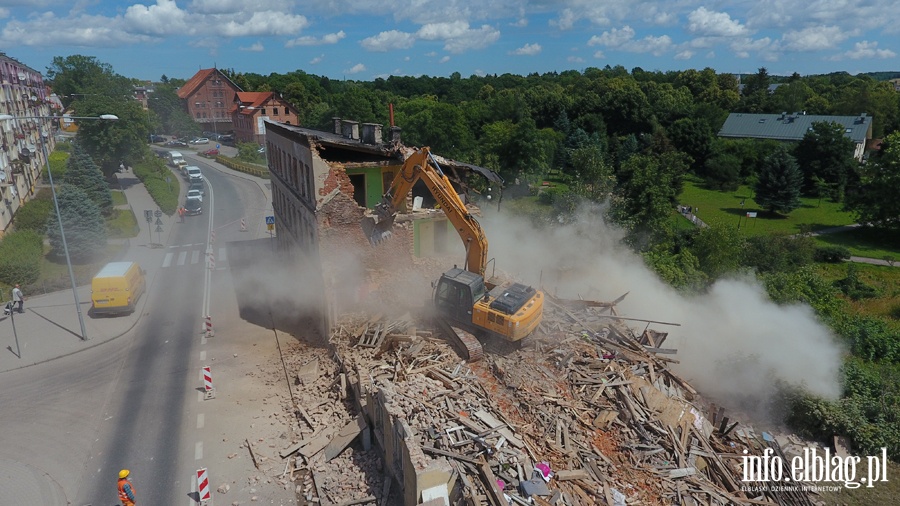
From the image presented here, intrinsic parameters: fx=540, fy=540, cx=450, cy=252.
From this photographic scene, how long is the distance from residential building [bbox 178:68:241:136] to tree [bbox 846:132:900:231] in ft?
279

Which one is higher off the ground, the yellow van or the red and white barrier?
the yellow van

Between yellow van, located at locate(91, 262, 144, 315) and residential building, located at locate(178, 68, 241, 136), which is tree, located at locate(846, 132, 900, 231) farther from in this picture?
residential building, located at locate(178, 68, 241, 136)

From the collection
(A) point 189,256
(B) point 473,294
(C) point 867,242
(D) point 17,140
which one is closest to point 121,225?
(A) point 189,256

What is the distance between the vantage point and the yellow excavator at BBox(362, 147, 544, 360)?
54.5 ft

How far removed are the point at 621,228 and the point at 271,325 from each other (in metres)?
22.6

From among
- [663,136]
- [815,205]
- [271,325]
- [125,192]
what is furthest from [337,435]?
[663,136]

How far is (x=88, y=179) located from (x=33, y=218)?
567cm

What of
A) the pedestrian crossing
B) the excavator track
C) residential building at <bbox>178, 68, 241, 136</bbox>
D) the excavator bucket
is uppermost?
residential building at <bbox>178, 68, 241, 136</bbox>

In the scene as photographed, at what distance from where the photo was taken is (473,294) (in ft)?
56.6

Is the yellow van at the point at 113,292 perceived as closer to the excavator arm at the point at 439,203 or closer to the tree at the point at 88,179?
the excavator arm at the point at 439,203

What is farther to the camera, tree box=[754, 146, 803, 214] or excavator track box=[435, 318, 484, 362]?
tree box=[754, 146, 803, 214]

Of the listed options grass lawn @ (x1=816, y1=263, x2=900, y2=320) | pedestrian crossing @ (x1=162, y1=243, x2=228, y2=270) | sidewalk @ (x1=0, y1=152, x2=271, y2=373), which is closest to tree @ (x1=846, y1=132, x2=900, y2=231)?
grass lawn @ (x1=816, y1=263, x2=900, y2=320)

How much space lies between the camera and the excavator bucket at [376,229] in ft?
68.9

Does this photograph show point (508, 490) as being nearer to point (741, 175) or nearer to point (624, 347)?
point (624, 347)
